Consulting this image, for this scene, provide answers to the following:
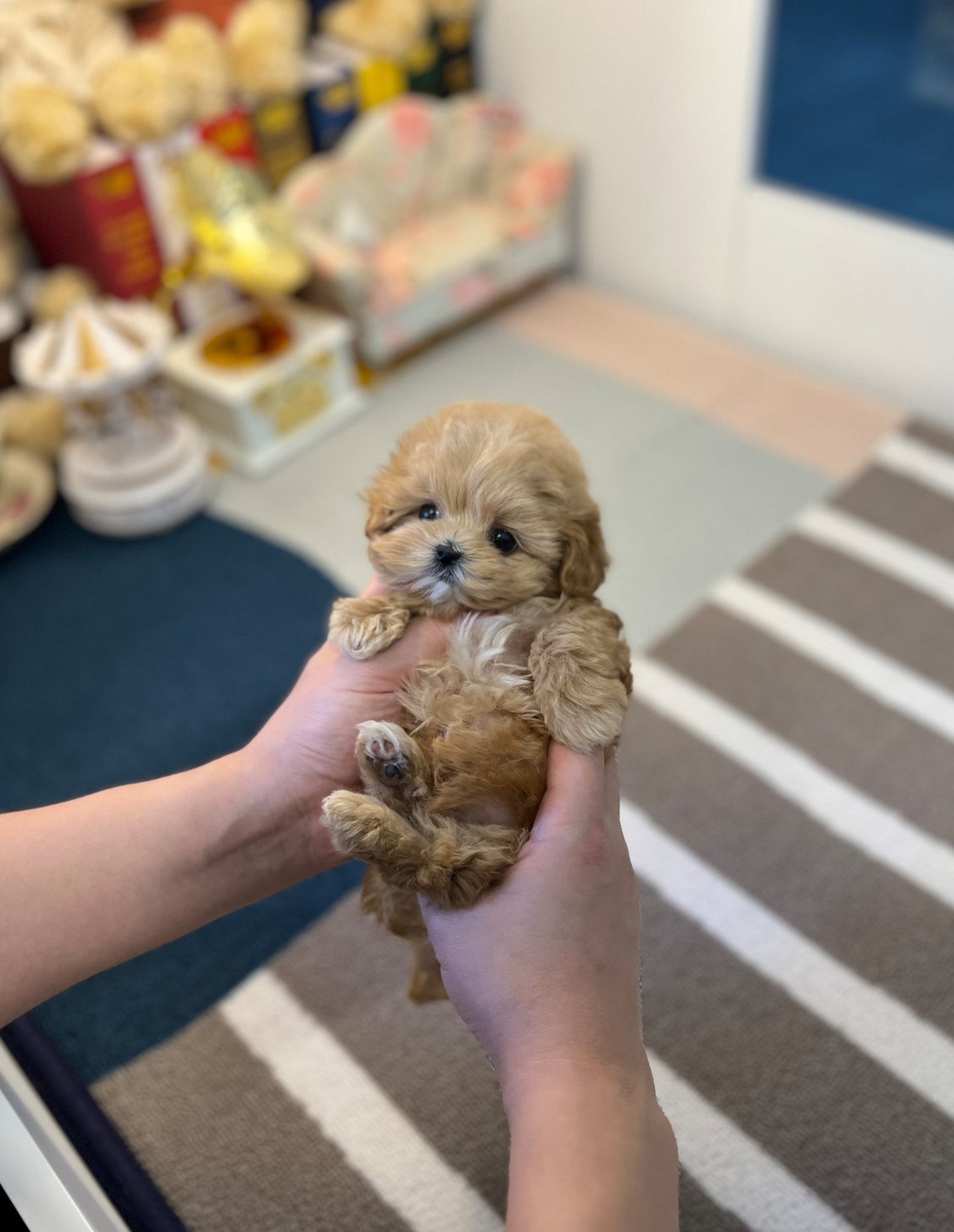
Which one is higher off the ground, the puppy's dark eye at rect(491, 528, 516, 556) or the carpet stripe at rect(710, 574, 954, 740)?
the puppy's dark eye at rect(491, 528, 516, 556)

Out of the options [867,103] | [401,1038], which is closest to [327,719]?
[401,1038]

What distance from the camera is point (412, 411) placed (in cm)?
251

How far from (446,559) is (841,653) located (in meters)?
1.15

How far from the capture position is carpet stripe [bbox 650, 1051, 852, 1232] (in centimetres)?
109

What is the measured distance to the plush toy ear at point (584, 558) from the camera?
3.01ft

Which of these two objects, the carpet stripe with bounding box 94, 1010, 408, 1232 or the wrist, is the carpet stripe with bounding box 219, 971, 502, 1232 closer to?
the carpet stripe with bounding box 94, 1010, 408, 1232

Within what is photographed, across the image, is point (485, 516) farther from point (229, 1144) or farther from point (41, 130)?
point (41, 130)

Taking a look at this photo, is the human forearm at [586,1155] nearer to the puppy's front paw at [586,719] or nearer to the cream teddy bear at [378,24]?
the puppy's front paw at [586,719]

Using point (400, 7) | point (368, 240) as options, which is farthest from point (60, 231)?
point (400, 7)

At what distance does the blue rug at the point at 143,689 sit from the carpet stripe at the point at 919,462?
1319 millimetres

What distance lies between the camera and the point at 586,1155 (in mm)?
731

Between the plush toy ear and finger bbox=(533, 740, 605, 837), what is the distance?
163 mm

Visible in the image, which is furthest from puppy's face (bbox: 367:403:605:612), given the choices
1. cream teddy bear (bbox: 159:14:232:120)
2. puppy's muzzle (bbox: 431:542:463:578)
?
cream teddy bear (bbox: 159:14:232:120)

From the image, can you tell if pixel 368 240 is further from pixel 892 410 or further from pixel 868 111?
pixel 892 410
